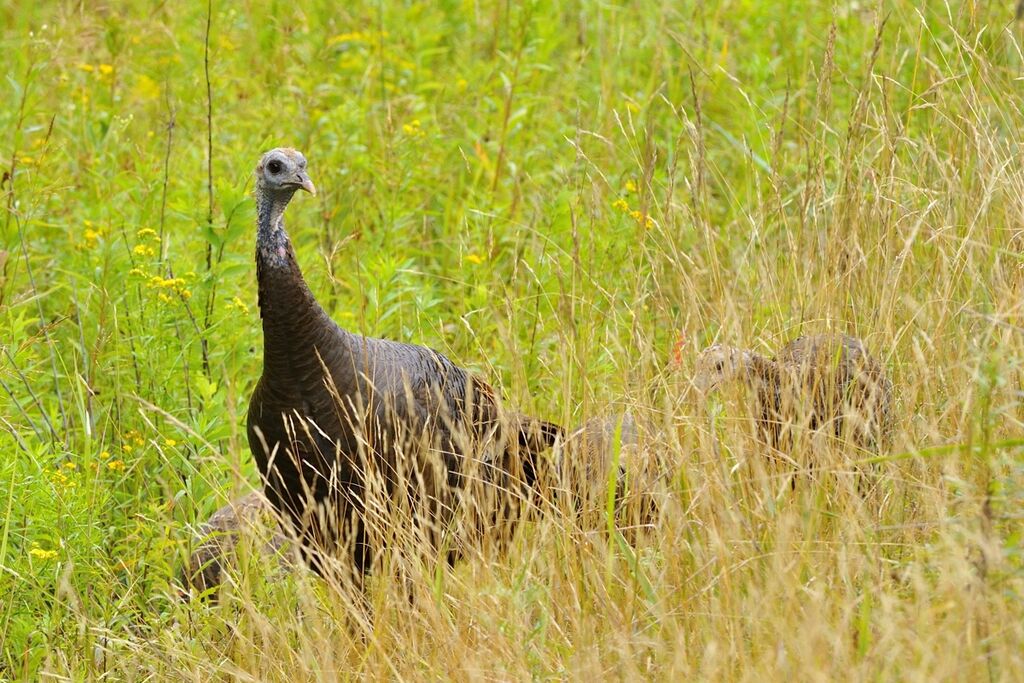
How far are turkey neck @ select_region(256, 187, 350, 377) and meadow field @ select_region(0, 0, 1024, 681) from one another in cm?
30

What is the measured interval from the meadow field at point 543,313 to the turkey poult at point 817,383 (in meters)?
0.08

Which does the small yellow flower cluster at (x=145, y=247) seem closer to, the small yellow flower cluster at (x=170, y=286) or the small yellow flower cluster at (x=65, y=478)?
the small yellow flower cluster at (x=170, y=286)

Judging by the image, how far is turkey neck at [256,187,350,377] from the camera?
392 cm

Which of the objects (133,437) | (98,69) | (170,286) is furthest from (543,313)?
(98,69)

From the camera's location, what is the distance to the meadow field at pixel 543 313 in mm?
2686

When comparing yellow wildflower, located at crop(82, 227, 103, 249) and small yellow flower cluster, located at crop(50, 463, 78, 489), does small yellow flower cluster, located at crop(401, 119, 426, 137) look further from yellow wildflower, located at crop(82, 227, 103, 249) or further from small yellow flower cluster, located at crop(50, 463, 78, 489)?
small yellow flower cluster, located at crop(50, 463, 78, 489)

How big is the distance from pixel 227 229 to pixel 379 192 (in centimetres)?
130

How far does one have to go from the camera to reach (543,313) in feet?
14.9

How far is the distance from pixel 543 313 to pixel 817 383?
1.50m

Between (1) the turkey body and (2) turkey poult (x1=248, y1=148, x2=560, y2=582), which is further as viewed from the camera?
(2) turkey poult (x1=248, y1=148, x2=560, y2=582)

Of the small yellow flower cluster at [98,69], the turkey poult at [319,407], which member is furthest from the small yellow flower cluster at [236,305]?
the small yellow flower cluster at [98,69]

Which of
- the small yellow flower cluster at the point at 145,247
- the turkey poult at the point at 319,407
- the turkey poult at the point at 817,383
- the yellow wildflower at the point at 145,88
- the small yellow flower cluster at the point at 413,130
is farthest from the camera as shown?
the yellow wildflower at the point at 145,88

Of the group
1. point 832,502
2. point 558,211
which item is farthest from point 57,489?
point 832,502

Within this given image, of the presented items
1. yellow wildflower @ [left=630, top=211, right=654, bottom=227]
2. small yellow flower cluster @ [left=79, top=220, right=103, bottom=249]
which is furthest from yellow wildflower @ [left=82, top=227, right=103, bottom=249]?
yellow wildflower @ [left=630, top=211, right=654, bottom=227]
